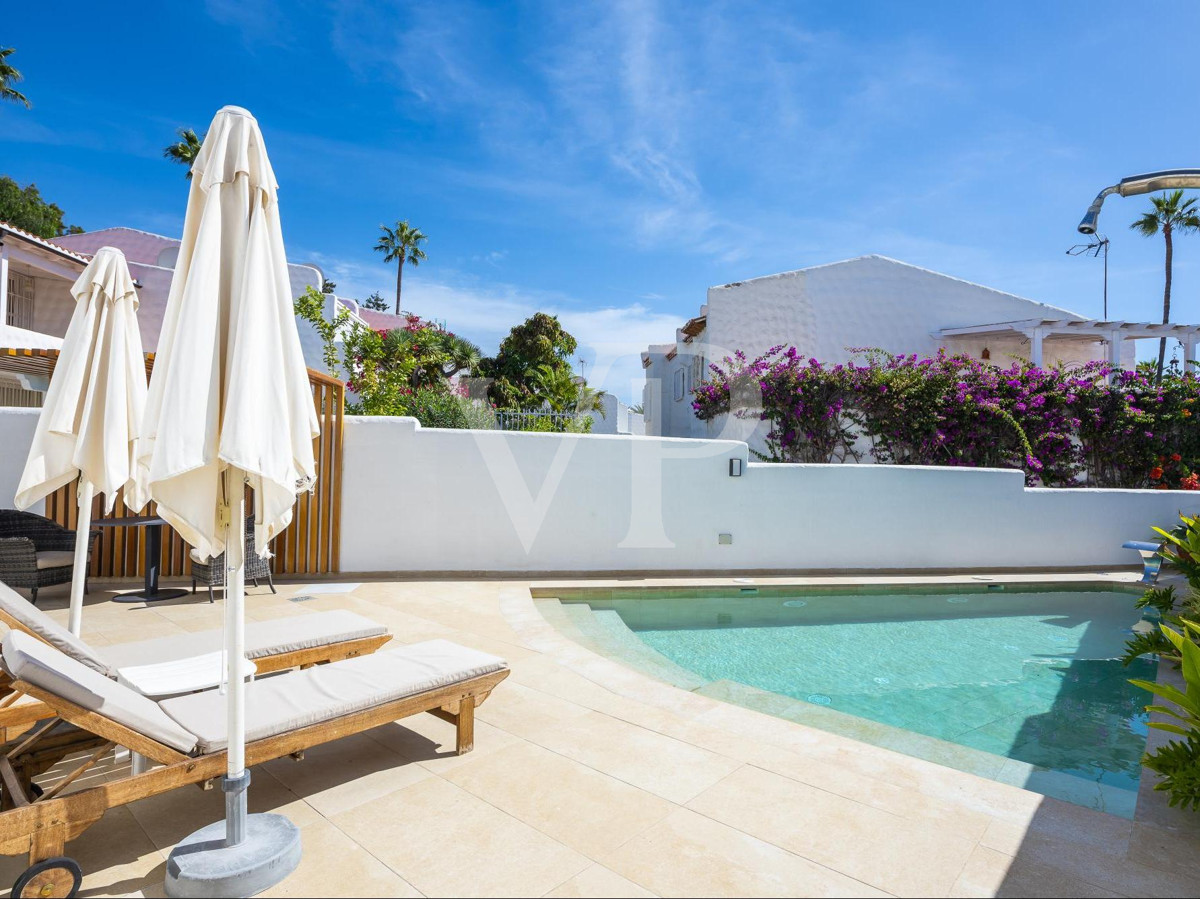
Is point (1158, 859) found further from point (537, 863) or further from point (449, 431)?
point (449, 431)

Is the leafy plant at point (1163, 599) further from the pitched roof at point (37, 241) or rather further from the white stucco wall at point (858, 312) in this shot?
the pitched roof at point (37, 241)

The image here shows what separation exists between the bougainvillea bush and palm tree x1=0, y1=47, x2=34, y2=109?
28597 millimetres

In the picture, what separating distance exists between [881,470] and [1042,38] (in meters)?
7.67

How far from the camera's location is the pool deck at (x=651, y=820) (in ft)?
8.45

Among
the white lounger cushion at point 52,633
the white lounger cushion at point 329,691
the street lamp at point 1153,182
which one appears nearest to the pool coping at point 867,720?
the white lounger cushion at point 329,691

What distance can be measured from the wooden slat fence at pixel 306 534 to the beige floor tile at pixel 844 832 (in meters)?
7.03

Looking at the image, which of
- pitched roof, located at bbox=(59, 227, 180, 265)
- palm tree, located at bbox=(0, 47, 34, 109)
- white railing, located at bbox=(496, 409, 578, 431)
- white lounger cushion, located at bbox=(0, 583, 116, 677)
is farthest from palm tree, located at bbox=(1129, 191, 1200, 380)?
palm tree, located at bbox=(0, 47, 34, 109)

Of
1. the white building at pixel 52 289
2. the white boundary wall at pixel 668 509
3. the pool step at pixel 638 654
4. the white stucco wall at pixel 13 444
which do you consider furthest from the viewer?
the white building at pixel 52 289

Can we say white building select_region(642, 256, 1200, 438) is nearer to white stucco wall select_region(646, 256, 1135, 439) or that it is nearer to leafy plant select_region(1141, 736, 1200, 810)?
white stucco wall select_region(646, 256, 1135, 439)

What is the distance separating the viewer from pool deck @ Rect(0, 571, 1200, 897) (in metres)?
2.57

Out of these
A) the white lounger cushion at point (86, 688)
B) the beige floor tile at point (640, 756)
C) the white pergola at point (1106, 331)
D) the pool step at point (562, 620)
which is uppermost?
the white pergola at point (1106, 331)

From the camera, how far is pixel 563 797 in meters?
3.22

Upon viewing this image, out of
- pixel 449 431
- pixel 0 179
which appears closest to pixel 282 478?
pixel 449 431

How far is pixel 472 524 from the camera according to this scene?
9297 millimetres
